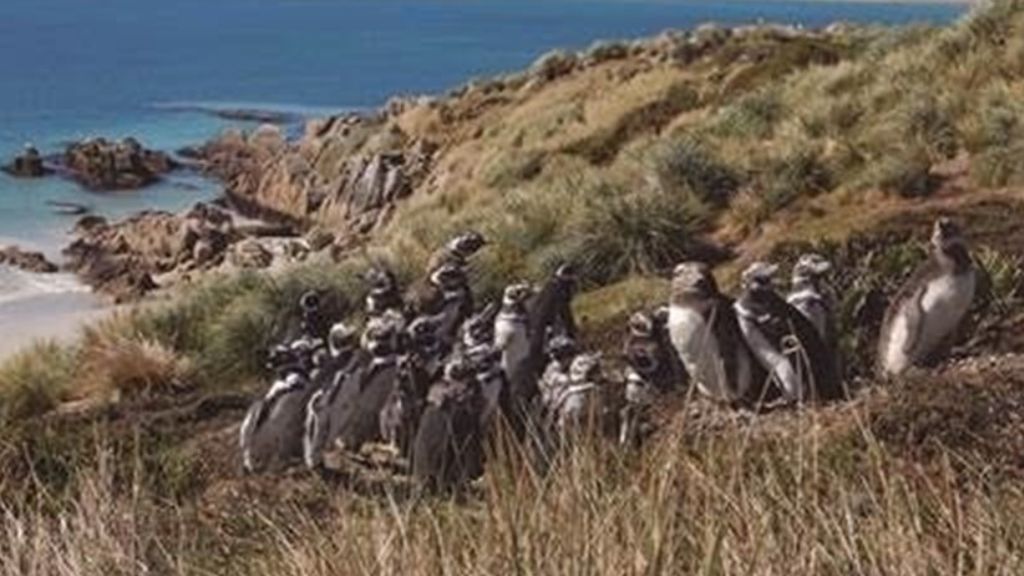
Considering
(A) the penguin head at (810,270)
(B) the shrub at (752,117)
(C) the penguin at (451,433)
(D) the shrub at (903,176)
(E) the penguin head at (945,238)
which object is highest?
(E) the penguin head at (945,238)

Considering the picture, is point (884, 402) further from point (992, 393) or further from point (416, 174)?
point (416, 174)

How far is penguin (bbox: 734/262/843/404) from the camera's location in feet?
33.2

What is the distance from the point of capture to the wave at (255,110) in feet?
263

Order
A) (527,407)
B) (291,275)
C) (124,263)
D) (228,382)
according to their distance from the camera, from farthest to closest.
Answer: (124,263) → (291,275) → (228,382) → (527,407)

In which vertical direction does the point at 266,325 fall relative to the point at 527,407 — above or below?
below

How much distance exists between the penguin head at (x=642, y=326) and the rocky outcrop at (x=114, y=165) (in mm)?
43846

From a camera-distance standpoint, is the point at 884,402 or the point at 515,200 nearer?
the point at 884,402

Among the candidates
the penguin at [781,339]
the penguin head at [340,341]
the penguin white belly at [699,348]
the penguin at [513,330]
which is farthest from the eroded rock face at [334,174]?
the penguin at [781,339]

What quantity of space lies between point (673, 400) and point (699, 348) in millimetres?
552

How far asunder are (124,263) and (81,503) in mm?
31389

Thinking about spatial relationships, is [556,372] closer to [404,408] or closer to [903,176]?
[404,408]

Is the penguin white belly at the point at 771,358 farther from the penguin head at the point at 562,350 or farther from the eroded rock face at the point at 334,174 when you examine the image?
the eroded rock face at the point at 334,174

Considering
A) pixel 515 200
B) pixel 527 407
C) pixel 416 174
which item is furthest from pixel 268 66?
pixel 527 407

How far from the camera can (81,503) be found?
6.39m
